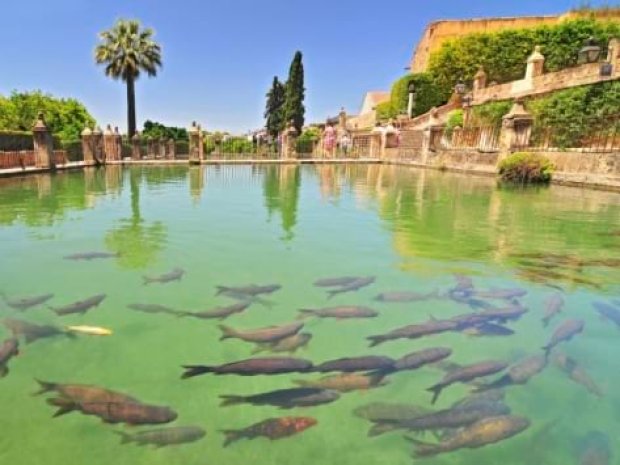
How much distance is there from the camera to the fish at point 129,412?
271 centimetres

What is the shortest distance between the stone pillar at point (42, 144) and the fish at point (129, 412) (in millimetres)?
21394

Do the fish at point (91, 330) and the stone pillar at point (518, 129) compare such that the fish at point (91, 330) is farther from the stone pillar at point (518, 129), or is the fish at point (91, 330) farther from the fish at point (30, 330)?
the stone pillar at point (518, 129)

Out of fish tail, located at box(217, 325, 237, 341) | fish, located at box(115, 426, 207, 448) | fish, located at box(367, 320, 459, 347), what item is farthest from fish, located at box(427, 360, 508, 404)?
fish tail, located at box(217, 325, 237, 341)

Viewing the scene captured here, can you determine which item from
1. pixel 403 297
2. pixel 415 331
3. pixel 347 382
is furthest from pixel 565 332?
pixel 347 382

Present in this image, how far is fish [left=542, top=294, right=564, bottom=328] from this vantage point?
4532 mm

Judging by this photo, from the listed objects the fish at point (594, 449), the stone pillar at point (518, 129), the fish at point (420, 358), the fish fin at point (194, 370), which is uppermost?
the stone pillar at point (518, 129)

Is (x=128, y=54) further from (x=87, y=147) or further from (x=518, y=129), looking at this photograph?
(x=518, y=129)

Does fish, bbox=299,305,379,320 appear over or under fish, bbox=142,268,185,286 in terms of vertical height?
over

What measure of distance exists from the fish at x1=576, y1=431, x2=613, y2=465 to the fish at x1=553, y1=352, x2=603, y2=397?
0.53m

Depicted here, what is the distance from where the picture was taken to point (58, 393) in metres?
3.15

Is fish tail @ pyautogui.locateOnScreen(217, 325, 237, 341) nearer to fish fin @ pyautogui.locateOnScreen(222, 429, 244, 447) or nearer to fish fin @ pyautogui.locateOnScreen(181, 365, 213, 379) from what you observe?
fish fin @ pyautogui.locateOnScreen(181, 365, 213, 379)

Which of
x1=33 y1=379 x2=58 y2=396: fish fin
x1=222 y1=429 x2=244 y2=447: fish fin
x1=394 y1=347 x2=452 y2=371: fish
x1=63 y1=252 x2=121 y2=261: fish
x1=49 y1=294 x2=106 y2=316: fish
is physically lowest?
x1=33 y1=379 x2=58 y2=396: fish fin

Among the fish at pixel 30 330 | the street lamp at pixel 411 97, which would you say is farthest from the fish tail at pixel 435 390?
the street lamp at pixel 411 97

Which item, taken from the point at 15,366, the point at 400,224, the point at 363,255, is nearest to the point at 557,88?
the point at 400,224
